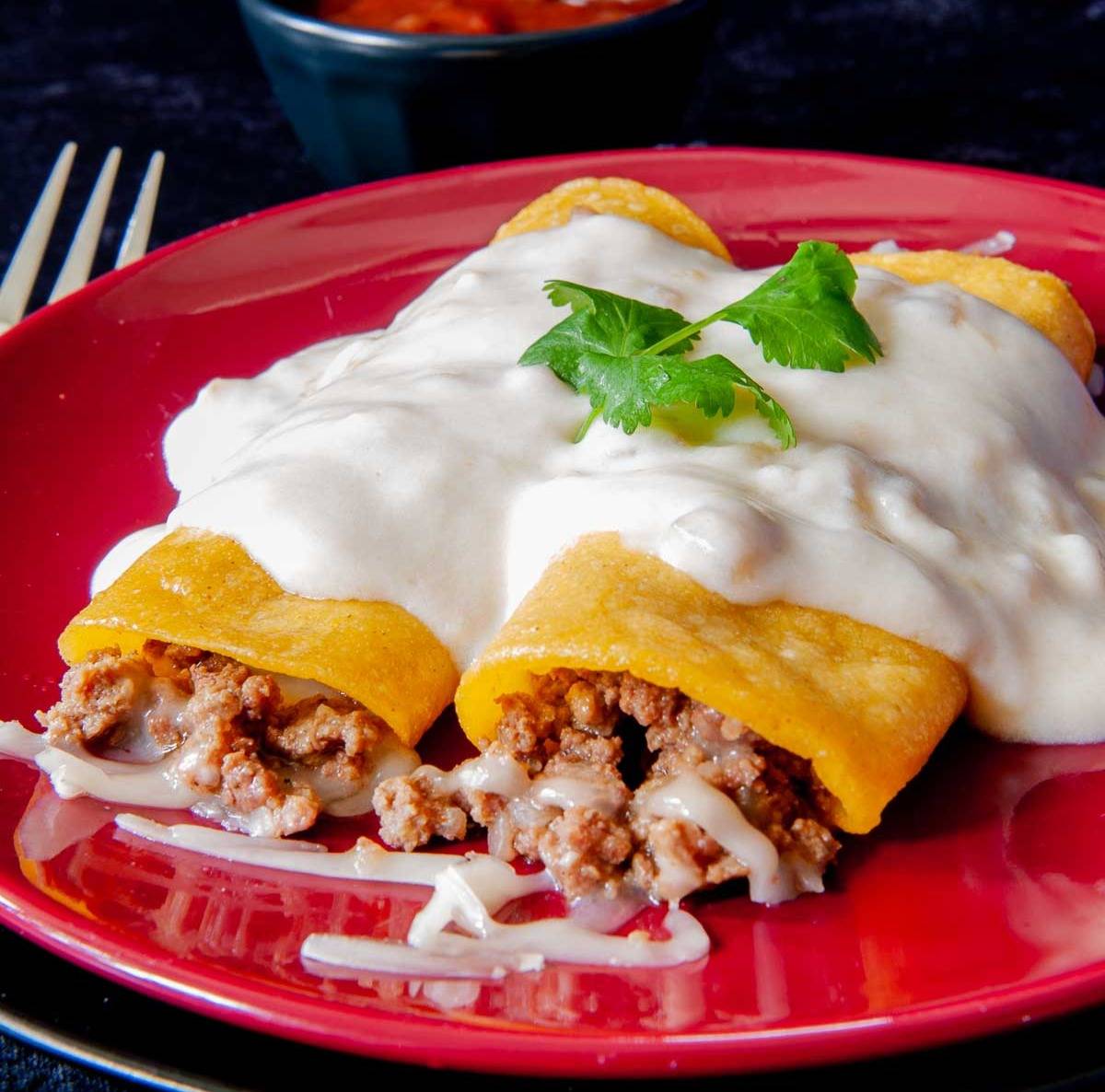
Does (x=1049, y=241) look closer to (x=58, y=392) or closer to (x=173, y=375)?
(x=173, y=375)

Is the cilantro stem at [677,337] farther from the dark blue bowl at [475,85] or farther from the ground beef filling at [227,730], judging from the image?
the dark blue bowl at [475,85]

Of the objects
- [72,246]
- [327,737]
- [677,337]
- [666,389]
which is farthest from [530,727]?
[72,246]

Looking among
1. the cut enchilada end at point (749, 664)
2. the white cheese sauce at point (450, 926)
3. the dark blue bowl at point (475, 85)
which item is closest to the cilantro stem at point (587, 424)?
the cut enchilada end at point (749, 664)

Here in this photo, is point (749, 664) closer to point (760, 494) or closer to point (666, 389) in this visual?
point (760, 494)

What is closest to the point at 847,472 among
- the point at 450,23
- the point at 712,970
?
the point at 712,970

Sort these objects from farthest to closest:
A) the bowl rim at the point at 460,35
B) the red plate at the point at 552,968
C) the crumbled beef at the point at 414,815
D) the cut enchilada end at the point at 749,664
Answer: the bowl rim at the point at 460,35
the crumbled beef at the point at 414,815
the cut enchilada end at the point at 749,664
the red plate at the point at 552,968

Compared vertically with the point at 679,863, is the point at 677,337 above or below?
above

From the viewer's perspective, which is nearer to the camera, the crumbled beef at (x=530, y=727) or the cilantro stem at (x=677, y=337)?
the crumbled beef at (x=530, y=727)

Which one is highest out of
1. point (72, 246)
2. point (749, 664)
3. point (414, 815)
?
point (749, 664)
